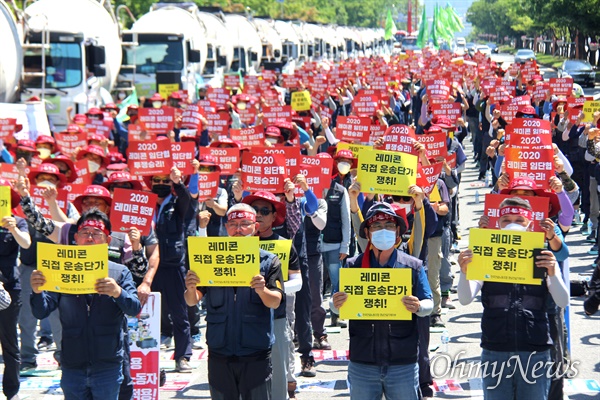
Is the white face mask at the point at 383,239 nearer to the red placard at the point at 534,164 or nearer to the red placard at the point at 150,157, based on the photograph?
the red placard at the point at 534,164

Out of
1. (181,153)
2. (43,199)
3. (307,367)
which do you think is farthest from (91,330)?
(181,153)

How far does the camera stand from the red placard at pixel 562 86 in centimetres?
2442

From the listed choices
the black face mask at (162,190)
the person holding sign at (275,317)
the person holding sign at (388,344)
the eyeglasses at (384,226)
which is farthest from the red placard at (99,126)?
the person holding sign at (388,344)

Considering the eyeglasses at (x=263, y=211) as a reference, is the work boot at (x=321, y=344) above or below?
below

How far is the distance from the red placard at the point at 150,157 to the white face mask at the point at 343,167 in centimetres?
172

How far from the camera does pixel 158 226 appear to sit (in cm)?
1132

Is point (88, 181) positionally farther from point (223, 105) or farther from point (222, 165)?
point (223, 105)

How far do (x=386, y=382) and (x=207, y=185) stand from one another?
5.31 metres

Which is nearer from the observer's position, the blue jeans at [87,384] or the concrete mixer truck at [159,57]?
the blue jeans at [87,384]

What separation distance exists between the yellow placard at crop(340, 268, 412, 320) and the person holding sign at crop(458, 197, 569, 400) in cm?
39

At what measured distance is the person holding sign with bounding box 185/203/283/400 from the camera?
24.8ft

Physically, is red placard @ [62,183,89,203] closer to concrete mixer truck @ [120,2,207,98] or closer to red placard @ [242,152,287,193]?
red placard @ [242,152,287,193]

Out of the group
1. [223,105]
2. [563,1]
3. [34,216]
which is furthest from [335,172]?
[563,1]

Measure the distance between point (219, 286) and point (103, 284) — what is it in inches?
27.6
